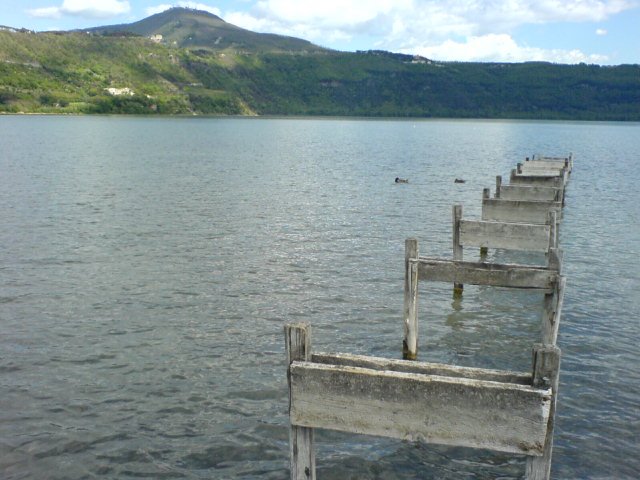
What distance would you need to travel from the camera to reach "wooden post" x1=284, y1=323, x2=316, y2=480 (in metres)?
6.89

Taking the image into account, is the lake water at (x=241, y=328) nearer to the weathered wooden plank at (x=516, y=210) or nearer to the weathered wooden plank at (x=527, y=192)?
the weathered wooden plank at (x=527, y=192)

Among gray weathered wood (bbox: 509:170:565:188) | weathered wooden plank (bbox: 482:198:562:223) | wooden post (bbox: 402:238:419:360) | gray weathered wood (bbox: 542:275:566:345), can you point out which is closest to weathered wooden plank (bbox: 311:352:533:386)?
gray weathered wood (bbox: 542:275:566:345)

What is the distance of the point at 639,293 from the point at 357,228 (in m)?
13.4

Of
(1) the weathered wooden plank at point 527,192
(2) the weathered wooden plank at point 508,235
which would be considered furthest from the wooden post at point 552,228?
(1) the weathered wooden plank at point 527,192

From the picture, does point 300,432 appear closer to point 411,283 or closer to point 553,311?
point 411,283

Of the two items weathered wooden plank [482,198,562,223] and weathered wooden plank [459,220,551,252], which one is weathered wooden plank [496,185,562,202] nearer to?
weathered wooden plank [482,198,562,223]

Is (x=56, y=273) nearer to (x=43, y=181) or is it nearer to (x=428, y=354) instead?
(x=428, y=354)

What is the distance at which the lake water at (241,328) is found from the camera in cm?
992

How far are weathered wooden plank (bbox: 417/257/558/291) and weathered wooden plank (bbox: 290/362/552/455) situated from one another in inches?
236

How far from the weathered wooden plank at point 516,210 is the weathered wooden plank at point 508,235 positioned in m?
3.57

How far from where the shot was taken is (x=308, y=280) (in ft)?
65.9

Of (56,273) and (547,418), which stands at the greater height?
(547,418)

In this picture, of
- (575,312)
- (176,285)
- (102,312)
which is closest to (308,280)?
(176,285)

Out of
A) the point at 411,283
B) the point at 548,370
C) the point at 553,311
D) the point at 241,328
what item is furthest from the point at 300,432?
the point at 241,328
